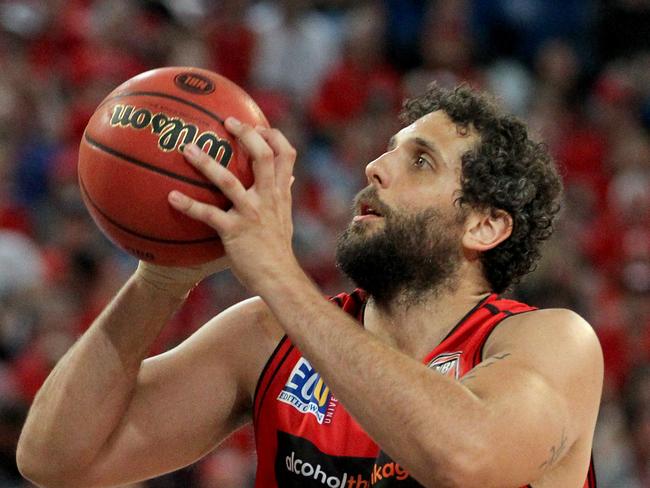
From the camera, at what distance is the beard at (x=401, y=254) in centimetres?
346

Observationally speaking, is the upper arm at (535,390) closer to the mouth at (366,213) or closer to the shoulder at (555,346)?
the shoulder at (555,346)

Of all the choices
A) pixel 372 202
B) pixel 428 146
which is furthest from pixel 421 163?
pixel 372 202

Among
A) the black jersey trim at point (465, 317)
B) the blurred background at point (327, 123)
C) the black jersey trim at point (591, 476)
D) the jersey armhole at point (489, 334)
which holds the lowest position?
the blurred background at point (327, 123)

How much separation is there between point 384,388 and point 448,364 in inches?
21.9

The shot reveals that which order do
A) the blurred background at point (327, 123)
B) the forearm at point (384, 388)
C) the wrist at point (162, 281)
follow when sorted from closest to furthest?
the forearm at point (384, 388) < the wrist at point (162, 281) < the blurred background at point (327, 123)

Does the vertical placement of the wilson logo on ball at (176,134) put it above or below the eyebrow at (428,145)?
above

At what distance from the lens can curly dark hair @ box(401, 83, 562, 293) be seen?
3.58 meters

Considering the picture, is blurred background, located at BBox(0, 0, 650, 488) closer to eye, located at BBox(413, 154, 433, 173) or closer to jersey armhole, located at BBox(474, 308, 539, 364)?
eye, located at BBox(413, 154, 433, 173)

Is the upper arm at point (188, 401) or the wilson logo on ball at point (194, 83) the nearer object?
the wilson logo on ball at point (194, 83)

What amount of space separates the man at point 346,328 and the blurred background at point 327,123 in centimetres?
245

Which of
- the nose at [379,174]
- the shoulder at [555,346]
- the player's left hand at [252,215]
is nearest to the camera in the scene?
the player's left hand at [252,215]

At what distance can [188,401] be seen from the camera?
362 centimetres

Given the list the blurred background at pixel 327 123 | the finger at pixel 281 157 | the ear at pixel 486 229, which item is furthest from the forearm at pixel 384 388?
the blurred background at pixel 327 123

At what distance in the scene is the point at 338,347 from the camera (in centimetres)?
282
